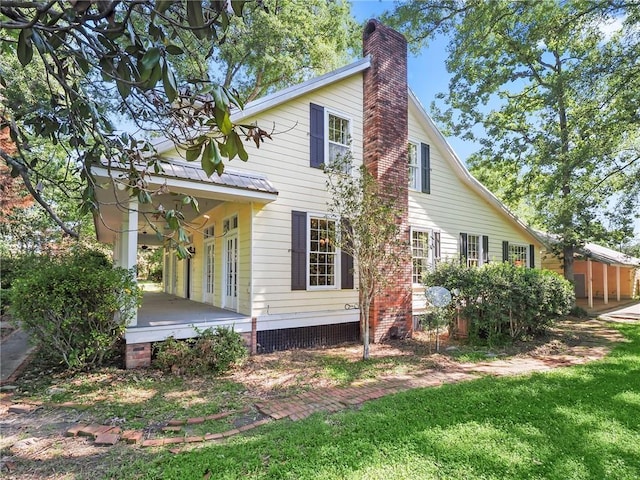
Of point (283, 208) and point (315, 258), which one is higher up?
point (283, 208)

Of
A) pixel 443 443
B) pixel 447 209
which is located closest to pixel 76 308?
pixel 443 443

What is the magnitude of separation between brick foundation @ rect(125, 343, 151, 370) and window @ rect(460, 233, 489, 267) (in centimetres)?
1034

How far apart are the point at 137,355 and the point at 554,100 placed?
12896 mm

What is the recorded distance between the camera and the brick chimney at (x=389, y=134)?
29.8 feet

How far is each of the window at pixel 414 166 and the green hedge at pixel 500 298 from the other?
9.94ft

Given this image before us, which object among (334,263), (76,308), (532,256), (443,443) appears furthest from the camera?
(532,256)

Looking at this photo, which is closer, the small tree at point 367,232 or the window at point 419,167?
the small tree at point 367,232

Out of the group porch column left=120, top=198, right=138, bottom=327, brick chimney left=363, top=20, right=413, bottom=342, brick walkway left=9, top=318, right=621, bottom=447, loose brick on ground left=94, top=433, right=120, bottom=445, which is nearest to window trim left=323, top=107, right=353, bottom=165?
brick chimney left=363, top=20, right=413, bottom=342

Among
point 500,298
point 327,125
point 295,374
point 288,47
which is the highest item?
point 288,47

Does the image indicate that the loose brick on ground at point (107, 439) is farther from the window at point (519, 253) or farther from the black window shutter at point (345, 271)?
the window at point (519, 253)

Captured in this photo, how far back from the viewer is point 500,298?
8422 millimetres

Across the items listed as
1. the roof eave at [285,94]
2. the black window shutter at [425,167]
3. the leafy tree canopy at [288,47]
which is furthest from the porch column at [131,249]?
the leafy tree canopy at [288,47]

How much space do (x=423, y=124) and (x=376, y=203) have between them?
5.48m

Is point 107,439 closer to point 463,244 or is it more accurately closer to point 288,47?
point 463,244
